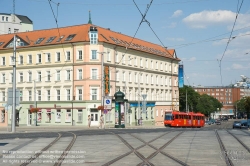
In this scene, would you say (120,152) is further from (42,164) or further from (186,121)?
(186,121)

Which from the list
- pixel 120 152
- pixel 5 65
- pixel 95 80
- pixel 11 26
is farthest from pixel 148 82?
pixel 120 152

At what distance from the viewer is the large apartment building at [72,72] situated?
218 ft

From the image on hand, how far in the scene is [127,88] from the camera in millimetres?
73438

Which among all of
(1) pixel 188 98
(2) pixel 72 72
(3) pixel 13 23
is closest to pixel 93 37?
(2) pixel 72 72

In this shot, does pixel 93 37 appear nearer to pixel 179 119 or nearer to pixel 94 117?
pixel 94 117

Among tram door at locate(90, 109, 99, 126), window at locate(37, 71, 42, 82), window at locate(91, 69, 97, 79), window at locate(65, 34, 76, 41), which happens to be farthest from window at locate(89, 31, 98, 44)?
window at locate(37, 71, 42, 82)

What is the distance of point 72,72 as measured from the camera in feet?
223

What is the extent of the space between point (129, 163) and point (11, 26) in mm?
95953

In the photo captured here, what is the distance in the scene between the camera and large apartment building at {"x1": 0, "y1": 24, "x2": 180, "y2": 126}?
66.4 m

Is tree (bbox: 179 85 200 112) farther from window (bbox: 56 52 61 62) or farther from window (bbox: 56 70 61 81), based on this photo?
window (bbox: 56 52 61 62)

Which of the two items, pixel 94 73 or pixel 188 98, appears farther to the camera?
pixel 188 98

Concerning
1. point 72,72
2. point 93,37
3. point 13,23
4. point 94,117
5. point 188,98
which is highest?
point 13,23

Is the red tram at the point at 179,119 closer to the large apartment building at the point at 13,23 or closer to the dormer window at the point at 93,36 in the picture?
the dormer window at the point at 93,36

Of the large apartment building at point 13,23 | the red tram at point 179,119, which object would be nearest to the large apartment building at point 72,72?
the red tram at point 179,119
